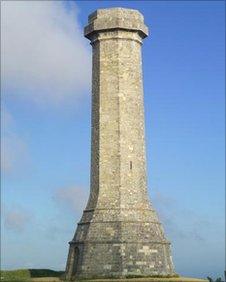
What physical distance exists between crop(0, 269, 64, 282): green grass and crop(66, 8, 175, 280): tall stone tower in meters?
2.55

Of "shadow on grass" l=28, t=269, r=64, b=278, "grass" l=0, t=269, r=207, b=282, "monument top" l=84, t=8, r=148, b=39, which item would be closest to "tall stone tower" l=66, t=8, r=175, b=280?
"monument top" l=84, t=8, r=148, b=39

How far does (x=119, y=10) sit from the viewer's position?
107ft

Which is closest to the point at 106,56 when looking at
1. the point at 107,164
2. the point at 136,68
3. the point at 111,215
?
the point at 136,68

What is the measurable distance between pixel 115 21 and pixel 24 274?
15.0 m

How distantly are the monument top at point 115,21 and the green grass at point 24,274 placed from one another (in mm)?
13969

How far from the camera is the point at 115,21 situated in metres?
32.4

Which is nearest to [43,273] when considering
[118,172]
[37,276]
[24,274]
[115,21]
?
[37,276]

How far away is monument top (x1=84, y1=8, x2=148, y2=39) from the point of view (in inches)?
1276

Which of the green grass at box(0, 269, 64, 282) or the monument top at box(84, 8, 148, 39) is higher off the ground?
the monument top at box(84, 8, 148, 39)

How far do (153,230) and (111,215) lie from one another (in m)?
2.40

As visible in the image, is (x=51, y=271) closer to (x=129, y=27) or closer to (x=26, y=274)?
(x=26, y=274)

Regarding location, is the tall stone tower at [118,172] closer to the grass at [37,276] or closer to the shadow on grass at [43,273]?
the grass at [37,276]

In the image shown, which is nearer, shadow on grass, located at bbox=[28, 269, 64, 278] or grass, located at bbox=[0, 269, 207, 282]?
grass, located at bbox=[0, 269, 207, 282]

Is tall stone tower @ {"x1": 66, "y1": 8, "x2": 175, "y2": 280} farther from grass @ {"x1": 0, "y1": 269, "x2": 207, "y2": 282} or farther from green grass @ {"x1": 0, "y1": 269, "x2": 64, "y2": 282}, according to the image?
green grass @ {"x1": 0, "y1": 269, "x2": 64, "y2": 282}
